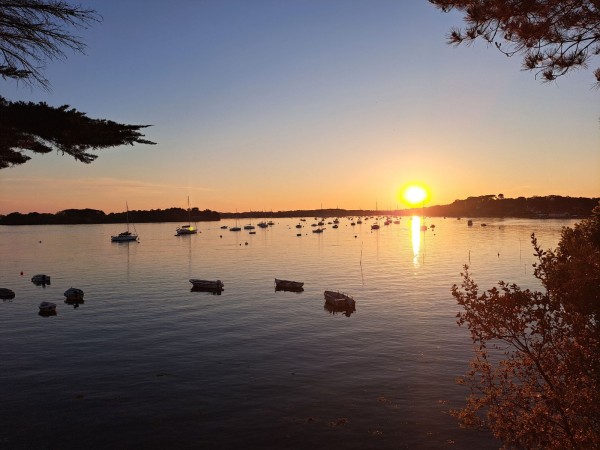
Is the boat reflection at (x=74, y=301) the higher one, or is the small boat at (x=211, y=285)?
the small boat at (x=211, y=285)

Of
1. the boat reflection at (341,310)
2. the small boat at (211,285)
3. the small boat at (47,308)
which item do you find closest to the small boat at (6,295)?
the small boat at (47,308)

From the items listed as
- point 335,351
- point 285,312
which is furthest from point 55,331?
point 335,351

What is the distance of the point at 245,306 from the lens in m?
60.8

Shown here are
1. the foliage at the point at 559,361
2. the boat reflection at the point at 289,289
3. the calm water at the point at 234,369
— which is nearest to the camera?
the foliage at the point at 559,361

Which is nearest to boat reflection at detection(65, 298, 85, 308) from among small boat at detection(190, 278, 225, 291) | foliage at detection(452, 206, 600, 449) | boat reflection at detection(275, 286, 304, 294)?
small boat at detection(190, 278, 225, 291)

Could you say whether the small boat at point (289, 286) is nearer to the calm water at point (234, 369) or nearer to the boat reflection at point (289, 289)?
the boat reflection at point (289, 289)

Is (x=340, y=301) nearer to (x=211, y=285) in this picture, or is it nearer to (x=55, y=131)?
(x=211, y=285)

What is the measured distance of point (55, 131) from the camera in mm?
9906

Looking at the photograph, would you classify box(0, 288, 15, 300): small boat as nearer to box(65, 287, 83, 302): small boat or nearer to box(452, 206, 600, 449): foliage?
box(65, 287, 83, 302): small boat

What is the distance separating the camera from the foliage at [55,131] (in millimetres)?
9547

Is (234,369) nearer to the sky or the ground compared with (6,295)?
nearer to the ground

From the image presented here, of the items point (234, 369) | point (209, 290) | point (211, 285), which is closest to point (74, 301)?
point (209, 290)

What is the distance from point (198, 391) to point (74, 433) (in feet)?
26.3

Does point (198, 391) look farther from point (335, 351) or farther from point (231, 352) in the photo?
point (335, 351)
